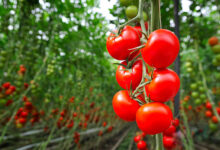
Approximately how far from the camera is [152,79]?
375mm

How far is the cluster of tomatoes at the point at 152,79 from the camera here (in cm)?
35

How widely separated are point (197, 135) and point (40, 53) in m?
3.04

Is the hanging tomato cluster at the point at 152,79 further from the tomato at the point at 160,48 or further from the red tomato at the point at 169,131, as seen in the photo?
the red tomato at the point at 169,131

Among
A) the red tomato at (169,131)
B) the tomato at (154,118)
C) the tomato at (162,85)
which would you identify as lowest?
the red tomato at (169,131)

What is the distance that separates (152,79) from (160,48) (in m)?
0.08

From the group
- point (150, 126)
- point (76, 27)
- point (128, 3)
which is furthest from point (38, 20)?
point (150, 126)

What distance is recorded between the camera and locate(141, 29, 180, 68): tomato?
0.35m

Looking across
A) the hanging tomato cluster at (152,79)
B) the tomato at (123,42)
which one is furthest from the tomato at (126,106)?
the tomato at (123,42)

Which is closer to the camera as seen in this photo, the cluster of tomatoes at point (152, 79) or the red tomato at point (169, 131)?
the cluster of tomatoes at point (152, 79)

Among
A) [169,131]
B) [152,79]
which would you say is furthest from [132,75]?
[169,131]

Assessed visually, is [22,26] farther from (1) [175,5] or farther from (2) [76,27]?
(1) [175,5]

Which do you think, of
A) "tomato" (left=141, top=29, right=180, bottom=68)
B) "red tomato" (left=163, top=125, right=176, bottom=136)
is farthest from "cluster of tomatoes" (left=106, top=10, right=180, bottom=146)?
"red tomato" (left=163, top=125, right=176, bottom=136)

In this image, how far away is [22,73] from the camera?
166 centimetres

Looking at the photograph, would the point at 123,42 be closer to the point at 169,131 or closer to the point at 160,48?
the point at 160,48
